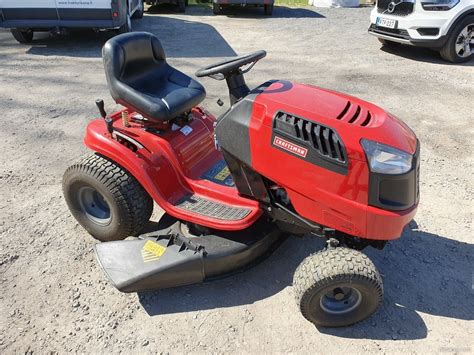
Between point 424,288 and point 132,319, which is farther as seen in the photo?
point 424,288

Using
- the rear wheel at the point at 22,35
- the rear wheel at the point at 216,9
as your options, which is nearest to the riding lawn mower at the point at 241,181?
the rear wheel at the point at 22,35

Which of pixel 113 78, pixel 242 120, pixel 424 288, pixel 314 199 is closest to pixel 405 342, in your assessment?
pixel 424 288

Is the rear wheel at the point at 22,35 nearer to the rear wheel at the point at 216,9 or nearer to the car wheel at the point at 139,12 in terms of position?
the car wheel at the point at 139,12

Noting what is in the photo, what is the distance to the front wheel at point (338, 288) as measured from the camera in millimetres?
2100

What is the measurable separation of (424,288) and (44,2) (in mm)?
6852

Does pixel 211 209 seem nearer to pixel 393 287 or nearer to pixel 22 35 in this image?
pixel 393 287

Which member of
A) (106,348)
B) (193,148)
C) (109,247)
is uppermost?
(193,148)

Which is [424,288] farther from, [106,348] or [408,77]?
[408,77]

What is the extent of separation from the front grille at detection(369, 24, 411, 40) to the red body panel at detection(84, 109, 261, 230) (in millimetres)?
5288

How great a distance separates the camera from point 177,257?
2355 mm

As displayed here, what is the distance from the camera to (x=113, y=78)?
2.67m

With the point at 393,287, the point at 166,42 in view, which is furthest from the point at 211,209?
the point at 166,42

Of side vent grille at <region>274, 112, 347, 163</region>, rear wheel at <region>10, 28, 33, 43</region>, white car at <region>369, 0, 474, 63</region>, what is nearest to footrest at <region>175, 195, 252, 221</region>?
side vent grille at <region>274, 112, 347, 163</region>

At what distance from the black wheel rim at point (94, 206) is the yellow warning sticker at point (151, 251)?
0.58m
